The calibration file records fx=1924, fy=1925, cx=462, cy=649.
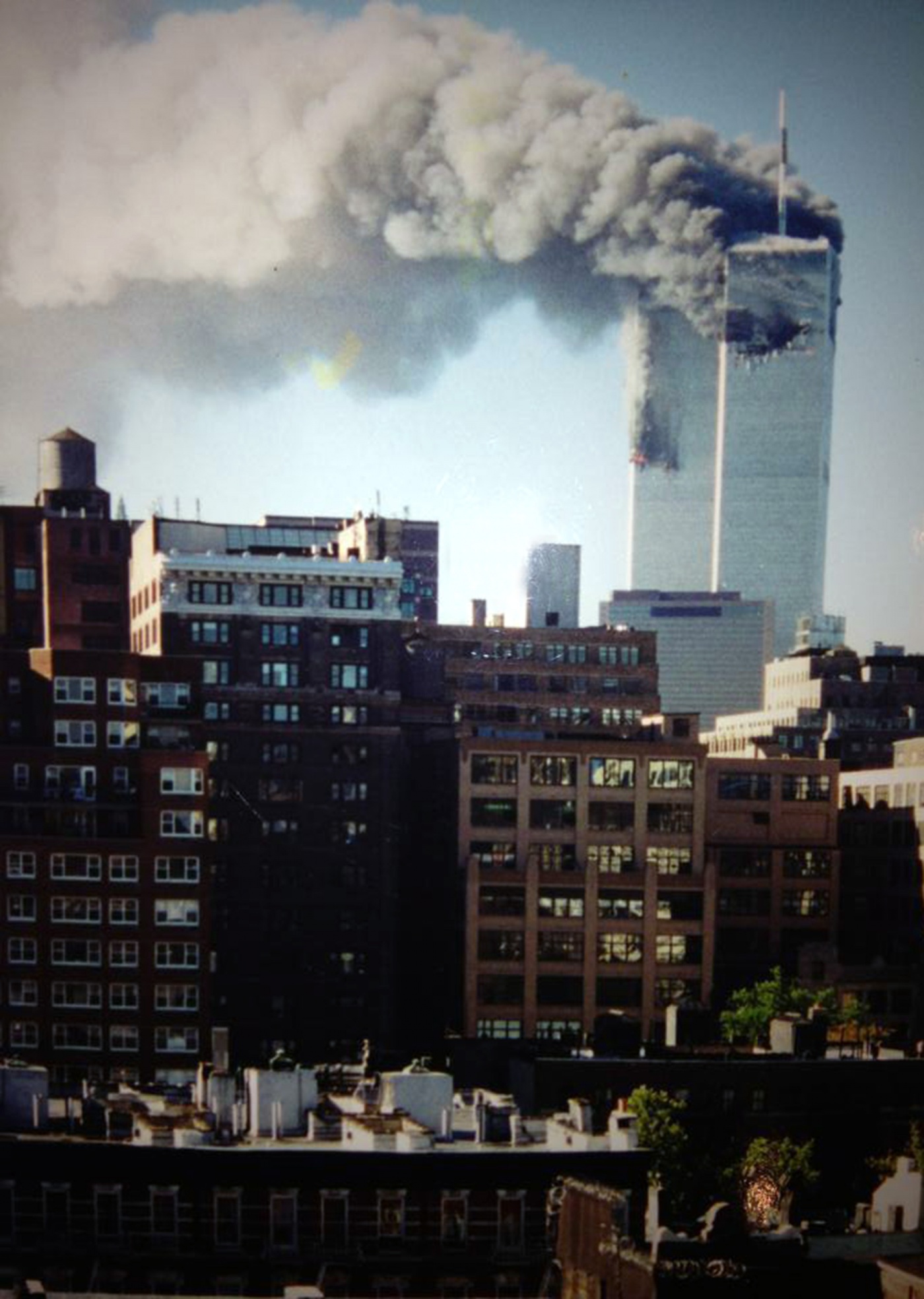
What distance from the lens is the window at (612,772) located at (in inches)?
2298

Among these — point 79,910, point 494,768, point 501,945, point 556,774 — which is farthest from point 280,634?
point 79,910

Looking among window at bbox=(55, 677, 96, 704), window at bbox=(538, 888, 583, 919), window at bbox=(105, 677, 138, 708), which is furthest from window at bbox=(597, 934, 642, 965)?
window at bbox=(55, 677, 96, 704)

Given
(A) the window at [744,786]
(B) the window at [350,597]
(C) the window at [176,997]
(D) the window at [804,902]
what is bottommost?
(D) the window at [804,902]

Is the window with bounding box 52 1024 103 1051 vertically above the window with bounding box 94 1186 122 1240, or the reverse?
the window with bounding box 94 1186 122 1240

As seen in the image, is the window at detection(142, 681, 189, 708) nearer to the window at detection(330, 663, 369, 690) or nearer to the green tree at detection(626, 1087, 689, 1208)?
the window at detection(330, 663, 369, 690)

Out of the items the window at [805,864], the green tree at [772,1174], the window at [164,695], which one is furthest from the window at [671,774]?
the green tree at [772,1174]

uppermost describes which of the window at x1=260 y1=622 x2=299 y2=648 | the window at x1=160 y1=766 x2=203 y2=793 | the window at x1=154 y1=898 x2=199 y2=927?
the window at x1=260 y1=622 x2=299 y2=648

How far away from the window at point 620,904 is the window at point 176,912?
15.5 meters

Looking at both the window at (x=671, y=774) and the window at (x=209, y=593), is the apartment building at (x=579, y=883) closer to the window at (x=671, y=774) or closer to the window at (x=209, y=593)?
the window at (x=671, y=774)

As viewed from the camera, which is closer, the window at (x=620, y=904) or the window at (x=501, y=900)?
the window at (x=501, y=900)

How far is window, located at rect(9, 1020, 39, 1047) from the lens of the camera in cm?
4400

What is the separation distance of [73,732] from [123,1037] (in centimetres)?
744

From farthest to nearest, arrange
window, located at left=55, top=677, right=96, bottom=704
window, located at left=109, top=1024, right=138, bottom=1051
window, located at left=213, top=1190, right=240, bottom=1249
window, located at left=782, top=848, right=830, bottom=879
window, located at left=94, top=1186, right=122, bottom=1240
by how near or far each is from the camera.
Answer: window, located at left=782, top=848, right=830, bottom=879, window, located at left=55, top=677, right=96, bottom=704, window, located at left=109, top=1024, right=138, bottom=1051, window, located at left=94, top=1186, right=122, bottom=1240, window, located at left=213, top=1190, right=240, bottom=1249

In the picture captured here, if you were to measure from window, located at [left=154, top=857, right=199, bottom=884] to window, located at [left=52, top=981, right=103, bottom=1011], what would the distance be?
2.85m
